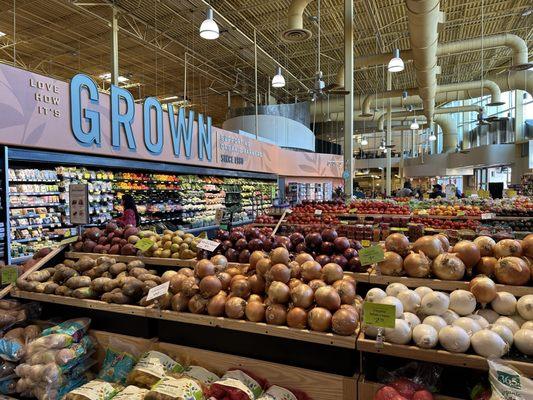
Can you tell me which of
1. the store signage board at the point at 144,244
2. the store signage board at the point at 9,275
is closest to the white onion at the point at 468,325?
the store signage board at the point at 144,244

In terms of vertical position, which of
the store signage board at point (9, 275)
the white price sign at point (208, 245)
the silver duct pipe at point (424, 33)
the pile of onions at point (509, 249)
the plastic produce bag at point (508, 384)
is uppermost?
the silver duct pipe at point (424, 33)

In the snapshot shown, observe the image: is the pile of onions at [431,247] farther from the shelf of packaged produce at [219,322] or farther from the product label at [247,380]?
the product label at [247,380]

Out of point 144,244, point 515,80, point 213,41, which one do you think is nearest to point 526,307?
point 144,244

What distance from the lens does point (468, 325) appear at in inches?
68.1

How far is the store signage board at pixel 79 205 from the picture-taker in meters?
3.56

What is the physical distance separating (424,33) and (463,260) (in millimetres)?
7190

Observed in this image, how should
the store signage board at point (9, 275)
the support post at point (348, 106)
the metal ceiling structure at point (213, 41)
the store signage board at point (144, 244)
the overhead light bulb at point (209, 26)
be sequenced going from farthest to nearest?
the metal ceiling structure at point (213, 41), the support post at point (348, 106), the overhead light bulb at point (209, 26), the store signage board at point (9, 275), the store signage board at point (144, 244)

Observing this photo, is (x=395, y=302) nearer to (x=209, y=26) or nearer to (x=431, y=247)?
(x=431, y=247)

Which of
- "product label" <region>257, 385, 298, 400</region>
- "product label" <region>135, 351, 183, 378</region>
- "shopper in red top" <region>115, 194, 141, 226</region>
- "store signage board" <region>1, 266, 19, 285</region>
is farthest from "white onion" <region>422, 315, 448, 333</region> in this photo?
"shopper in red top" <region>115, 194, 141, 226</region>

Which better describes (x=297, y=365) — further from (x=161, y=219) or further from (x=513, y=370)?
(x=161, y=219)

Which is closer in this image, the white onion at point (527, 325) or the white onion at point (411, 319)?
the white onion at point (527, 325)

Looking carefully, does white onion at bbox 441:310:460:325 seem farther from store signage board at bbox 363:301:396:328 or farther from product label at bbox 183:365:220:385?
product label at bbox 183:365:220:385

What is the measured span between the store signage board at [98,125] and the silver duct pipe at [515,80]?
11.2 m

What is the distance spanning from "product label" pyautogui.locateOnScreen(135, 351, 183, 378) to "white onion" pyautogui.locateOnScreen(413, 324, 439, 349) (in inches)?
51.7
